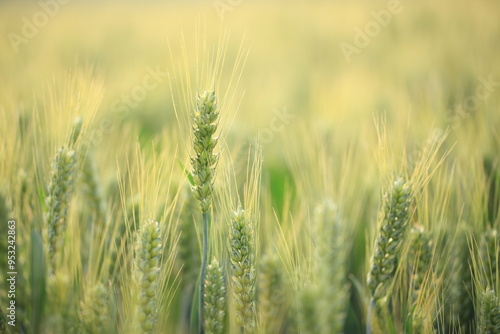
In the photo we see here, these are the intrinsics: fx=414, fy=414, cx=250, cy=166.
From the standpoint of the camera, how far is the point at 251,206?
103 centimetres

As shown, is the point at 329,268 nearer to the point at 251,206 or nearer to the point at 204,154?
the point at 251,206

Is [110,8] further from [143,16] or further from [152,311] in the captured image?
[152,311]

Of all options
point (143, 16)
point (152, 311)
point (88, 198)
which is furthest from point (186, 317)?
point (143, 16)

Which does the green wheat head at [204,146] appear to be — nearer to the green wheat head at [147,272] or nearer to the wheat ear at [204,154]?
the wheat ear at [204,154]

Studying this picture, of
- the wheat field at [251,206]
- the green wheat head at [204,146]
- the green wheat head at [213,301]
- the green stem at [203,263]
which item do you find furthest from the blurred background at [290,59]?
the green wheat head at [213,301]

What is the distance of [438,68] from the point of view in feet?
8.94

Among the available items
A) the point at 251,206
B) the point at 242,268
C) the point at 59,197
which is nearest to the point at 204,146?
the point at 251,206

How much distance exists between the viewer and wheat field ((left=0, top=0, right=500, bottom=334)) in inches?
38.4

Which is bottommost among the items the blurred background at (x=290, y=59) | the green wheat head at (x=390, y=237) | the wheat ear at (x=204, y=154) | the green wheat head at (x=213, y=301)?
the green wheat head at (x=213, y=301)

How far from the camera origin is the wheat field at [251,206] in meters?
0.98

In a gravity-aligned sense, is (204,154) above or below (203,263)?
above

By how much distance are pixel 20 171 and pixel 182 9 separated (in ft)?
15.4

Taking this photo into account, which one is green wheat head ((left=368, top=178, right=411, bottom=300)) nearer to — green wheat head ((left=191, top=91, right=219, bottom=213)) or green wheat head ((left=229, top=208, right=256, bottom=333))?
green wheat head ((left=229, top=208, right=256, bottom=333))

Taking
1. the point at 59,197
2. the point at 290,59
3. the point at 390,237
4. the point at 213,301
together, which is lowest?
the point at 213,301
